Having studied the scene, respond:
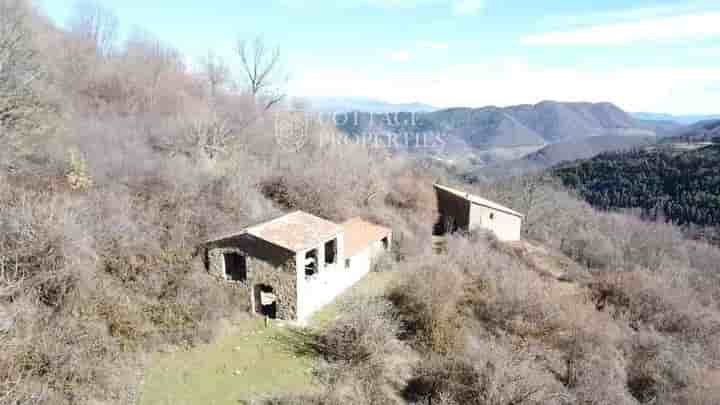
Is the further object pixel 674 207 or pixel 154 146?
pixel 674 207

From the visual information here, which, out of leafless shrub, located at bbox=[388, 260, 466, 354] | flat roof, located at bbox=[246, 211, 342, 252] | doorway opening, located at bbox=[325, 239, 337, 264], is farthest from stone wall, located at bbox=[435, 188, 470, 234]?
flat roof, located at bbox=[246, 211, 342, 252]

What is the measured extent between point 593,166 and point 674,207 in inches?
1044

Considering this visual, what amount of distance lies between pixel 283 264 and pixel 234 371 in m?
4.06

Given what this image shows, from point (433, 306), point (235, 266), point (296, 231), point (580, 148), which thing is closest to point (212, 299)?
Result: point (235, 266)

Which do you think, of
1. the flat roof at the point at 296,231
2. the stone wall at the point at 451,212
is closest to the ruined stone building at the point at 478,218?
the stone wall at the point at 451,212

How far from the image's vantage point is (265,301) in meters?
17.2

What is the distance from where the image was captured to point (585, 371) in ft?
49.0

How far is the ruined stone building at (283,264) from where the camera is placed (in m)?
15.6

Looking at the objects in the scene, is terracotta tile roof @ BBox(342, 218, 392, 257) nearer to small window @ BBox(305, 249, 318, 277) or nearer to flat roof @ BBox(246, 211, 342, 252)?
small window @ BBox(305, 249, 318, 277)

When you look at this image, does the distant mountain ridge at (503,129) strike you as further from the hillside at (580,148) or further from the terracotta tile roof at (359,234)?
the terracotta tile roof at (359,234)

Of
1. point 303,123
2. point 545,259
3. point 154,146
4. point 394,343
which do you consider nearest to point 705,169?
point 545,259

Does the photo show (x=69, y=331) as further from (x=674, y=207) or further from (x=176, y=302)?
(x=674, y=207)

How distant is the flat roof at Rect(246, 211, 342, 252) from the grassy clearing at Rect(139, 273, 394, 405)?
128 inches

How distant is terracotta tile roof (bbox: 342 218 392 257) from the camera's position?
21234mm
